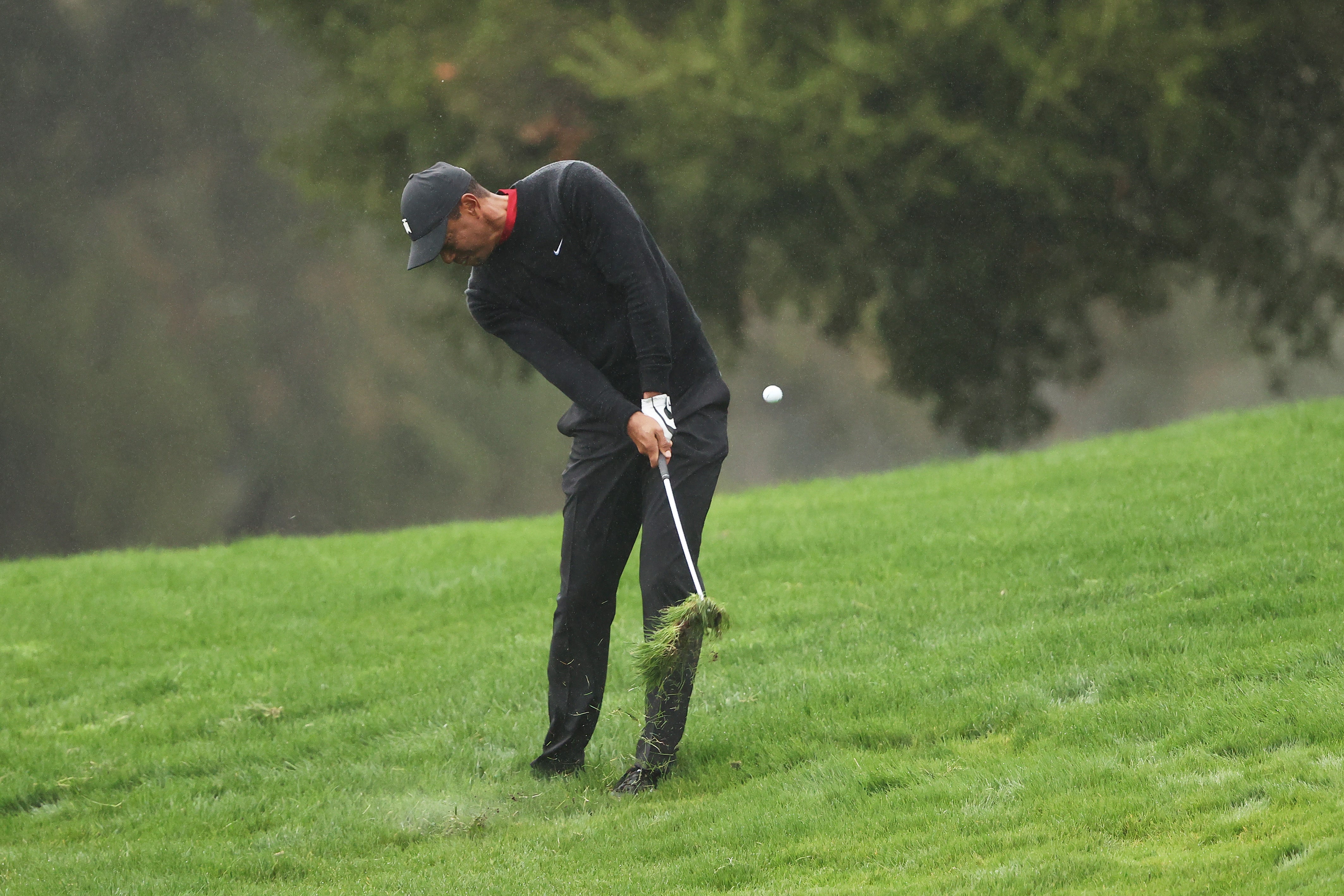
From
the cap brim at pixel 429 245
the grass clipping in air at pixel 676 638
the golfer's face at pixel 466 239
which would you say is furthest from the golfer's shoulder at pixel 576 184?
the grass clipping in air at pixel 676 638

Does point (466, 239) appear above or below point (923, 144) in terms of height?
below

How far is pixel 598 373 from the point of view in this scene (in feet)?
15.6

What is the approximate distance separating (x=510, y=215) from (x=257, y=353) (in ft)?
28.0

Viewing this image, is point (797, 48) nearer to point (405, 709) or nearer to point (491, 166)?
point (491, 166)

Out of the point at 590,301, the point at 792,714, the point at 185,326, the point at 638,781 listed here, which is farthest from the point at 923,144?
the point at 638,781

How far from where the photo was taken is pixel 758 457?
491 inches

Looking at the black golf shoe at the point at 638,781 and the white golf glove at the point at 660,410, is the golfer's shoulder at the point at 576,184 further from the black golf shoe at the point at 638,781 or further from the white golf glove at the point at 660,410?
the black golf shoe at the point at 638,781

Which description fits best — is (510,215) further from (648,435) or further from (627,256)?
(648,435)

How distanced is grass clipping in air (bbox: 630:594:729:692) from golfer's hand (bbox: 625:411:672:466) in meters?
0.50

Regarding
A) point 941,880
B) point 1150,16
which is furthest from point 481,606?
point 1150,16

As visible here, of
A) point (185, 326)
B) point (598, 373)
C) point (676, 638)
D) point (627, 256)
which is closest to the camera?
point (676, 638)

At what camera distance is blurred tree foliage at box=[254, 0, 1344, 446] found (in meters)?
12.3

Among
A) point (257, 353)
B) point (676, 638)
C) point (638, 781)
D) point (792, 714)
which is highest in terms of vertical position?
point (257, 353)

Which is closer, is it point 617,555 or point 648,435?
point 648,435
